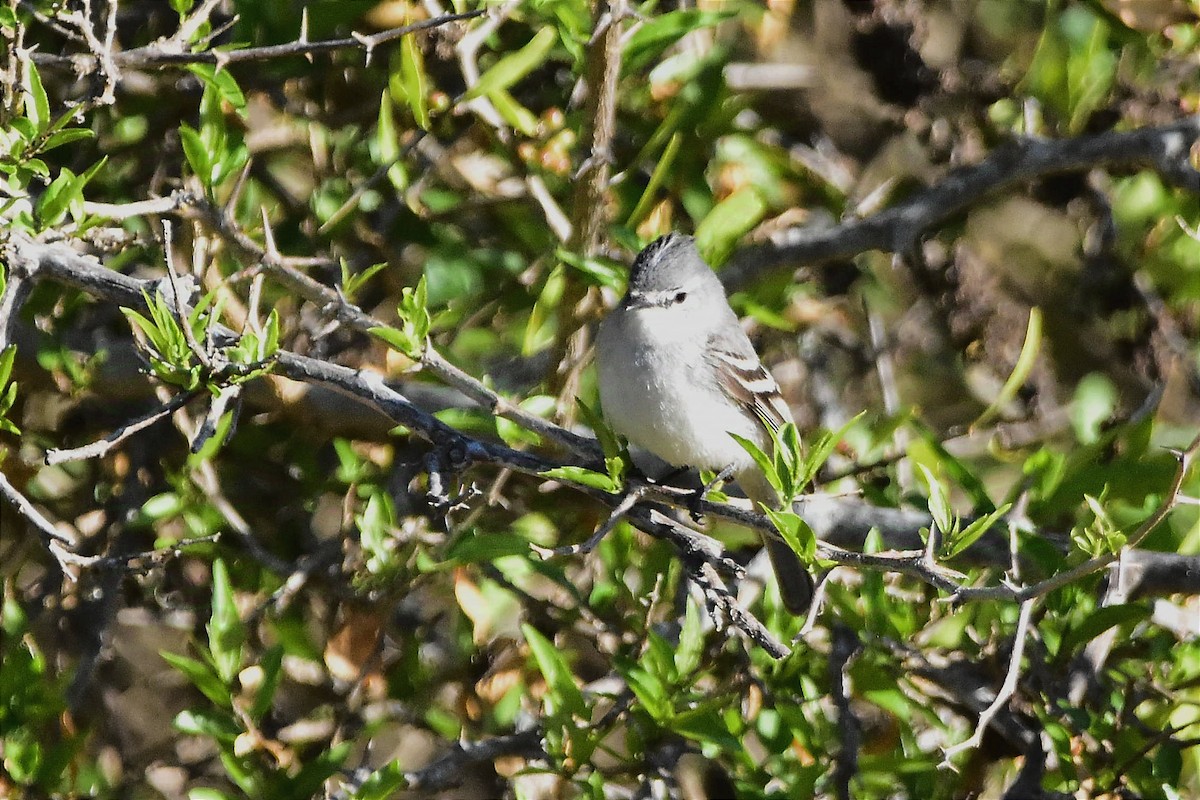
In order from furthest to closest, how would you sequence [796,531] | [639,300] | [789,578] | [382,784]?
1. [789,578]
2. [639,300]
3. [382,784]
4. [796,531]

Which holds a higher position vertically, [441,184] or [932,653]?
[441,184]

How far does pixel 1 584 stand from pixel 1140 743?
3364 millimetres

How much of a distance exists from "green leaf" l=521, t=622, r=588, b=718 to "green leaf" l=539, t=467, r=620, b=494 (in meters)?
0.55

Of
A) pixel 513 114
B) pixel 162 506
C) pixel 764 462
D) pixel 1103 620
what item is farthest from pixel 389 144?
pixel 1103 620

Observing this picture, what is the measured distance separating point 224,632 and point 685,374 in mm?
1688

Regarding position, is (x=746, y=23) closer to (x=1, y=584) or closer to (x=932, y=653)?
(x=932, y=653)

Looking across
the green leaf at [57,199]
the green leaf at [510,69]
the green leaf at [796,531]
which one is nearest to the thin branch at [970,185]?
the green leaf at [510,69]

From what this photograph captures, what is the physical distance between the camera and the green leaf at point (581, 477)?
9.48 ft

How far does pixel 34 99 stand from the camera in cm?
307

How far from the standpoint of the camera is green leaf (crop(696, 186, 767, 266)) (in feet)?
13.4

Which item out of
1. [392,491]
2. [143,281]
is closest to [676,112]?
[392,491]

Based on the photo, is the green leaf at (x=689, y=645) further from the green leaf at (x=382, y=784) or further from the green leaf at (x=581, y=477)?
the green leaf at (x=382, y=784)

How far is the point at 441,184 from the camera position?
445 centimetres

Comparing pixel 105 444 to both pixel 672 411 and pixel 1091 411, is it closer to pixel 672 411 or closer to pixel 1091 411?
pixel 672 411
